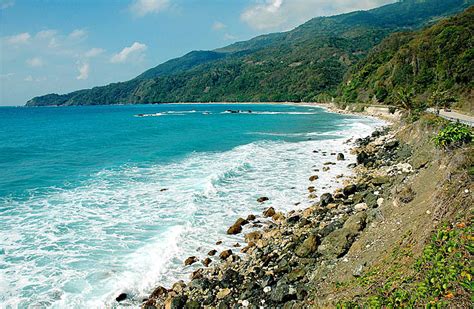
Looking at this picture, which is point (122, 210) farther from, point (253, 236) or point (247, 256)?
point (247, 256)

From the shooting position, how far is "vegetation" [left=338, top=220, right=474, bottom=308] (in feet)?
A: 20.8

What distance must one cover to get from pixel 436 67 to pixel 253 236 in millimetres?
58517

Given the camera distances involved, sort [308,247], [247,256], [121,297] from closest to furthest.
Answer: [121,297]
[308,247]
[247,256]

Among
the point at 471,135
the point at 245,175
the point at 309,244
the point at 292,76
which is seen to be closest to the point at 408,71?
the point at 245,175

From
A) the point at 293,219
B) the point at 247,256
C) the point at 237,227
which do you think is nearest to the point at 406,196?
the point at 293,219

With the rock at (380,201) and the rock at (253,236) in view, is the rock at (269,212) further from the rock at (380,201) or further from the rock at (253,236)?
the rock at (380,201)

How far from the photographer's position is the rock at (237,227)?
1554 cm

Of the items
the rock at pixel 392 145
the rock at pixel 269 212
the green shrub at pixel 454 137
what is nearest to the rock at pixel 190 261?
the rock at pixel 269 212

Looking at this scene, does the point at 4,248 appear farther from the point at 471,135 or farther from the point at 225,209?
the point at 471,135

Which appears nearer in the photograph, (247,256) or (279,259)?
(279,259)

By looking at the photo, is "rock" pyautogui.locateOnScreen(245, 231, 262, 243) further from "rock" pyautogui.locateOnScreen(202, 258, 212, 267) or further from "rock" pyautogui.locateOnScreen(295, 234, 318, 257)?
"rock" pyautogui.locateOnScreen(295, 234, 318, 257)

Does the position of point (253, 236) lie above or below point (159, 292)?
above

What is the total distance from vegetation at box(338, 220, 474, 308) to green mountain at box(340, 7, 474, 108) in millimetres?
39186

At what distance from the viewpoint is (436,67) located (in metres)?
57.3
